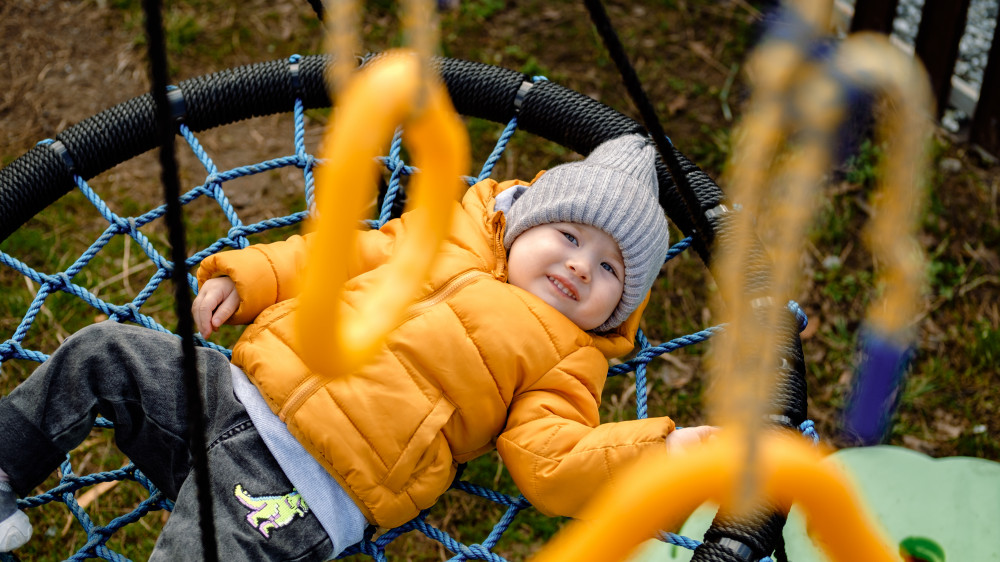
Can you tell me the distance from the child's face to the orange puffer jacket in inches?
0.9

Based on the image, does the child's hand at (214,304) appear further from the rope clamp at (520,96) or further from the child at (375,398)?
the rope clamp at (520,96)

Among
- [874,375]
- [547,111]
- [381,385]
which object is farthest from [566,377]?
[874,375]

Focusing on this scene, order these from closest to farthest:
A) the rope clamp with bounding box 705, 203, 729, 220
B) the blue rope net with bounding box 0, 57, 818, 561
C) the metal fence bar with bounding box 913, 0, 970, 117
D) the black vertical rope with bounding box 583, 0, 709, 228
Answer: the black vertical rope with bounding box 583, 0, 709, 228
the blue rope net with bounding box 0, 57, 818, 561
the rope clamp with bounding box 705, 203, 729, 220
the metal fence bar with bounding box 913, 0, 970, 117

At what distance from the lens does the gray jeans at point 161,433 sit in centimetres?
103

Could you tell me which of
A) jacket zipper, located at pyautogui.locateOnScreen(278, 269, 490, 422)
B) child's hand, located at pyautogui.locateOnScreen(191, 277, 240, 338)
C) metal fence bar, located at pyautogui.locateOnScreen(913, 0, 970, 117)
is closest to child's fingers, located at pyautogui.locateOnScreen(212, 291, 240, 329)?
child's hand, located at pyautogui.locateOnScreen(191, 277, 240, 338)

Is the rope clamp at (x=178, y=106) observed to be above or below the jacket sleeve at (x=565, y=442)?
above

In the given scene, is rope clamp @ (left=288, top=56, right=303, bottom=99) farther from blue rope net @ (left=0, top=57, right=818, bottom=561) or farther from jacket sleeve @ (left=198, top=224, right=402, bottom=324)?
jacket sleeve @ (left=198, top=224, right=402, bottom=324)

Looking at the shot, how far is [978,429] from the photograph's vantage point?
180cm

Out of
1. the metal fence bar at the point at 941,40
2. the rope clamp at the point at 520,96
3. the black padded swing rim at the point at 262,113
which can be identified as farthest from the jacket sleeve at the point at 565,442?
the metal fence bar at the point at 941,40

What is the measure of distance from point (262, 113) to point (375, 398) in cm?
71

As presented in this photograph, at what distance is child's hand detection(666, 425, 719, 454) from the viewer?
0.99m

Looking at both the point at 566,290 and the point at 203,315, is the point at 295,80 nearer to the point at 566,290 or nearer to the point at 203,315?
the point at 203,315

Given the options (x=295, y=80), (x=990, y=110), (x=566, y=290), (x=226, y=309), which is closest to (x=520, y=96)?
(x=295, y=80)

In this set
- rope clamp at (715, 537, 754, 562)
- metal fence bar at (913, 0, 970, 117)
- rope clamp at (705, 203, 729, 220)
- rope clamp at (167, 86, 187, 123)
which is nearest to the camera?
rope clamp at (715, 537, 754, 562)
